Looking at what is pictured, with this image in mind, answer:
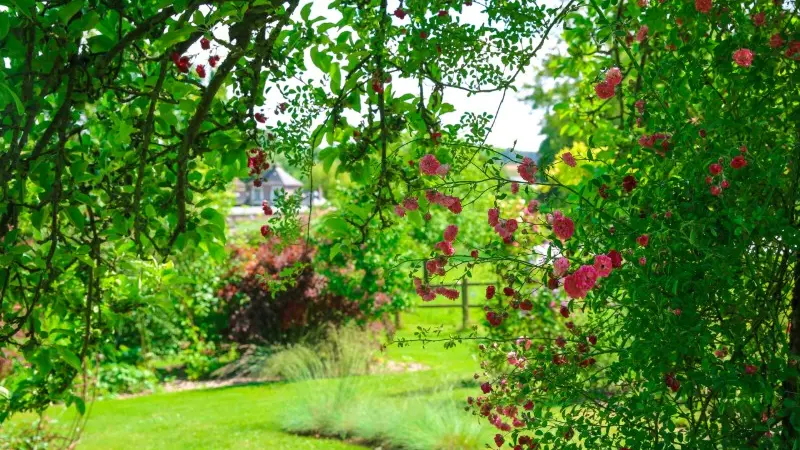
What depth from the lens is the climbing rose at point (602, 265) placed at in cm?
203

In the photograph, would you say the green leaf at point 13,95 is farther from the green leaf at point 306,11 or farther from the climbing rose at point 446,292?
the climbing rose at point 446,292

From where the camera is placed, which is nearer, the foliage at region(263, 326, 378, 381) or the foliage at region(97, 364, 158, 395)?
the foliage at region(97, 364, 158, 395)

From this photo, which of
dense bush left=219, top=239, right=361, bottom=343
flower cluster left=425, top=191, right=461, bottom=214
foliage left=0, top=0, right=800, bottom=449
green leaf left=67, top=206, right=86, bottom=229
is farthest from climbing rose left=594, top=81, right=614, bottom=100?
dense bush left=219, top=239, right=361, bottom=343

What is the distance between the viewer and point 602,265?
80.1 inches

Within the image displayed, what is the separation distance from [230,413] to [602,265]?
7.56 m

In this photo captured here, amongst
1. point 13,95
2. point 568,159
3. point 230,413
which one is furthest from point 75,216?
point 230,413

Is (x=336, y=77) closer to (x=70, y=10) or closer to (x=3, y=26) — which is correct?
(x=70, y=10)

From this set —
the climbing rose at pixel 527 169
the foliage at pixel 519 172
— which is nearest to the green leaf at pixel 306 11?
the foliage at pixel 519 172

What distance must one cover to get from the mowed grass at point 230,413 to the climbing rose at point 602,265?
4.60 meters

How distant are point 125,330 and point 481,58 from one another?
995cm

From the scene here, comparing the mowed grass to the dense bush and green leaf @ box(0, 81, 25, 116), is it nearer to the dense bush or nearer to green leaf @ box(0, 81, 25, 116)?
the dense bush

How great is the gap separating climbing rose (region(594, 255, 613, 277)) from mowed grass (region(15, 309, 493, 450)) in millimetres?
4598

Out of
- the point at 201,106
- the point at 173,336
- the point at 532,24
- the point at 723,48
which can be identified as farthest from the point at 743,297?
the point at 173,336

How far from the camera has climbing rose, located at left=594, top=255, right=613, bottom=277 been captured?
2.03m
